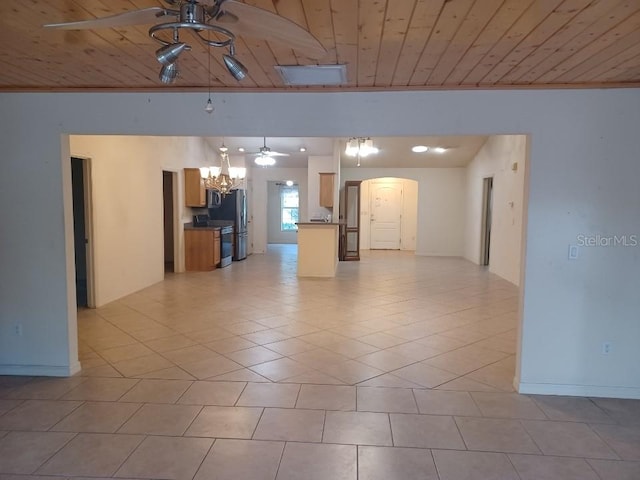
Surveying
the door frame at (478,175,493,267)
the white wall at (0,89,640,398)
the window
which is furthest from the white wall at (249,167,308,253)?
the white wall at (0,89,640,398)

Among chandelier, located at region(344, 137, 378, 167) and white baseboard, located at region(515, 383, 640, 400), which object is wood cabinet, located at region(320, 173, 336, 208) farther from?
white baseboard, located at region(515, 383, 640, 400)

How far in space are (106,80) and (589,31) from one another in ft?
9.99

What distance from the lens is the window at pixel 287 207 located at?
48.2ft

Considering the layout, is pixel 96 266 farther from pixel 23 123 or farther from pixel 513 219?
pixel 513 219

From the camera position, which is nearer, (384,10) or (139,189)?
(384,10)

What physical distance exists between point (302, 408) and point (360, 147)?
6559mm

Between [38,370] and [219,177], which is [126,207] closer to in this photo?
[219,177]

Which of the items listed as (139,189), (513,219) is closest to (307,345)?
(139,189)

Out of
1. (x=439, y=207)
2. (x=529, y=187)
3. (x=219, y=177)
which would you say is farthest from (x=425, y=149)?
(x=529, y=187)

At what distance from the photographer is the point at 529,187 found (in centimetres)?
314

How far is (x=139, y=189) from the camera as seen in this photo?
664cm

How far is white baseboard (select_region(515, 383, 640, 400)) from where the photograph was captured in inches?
125

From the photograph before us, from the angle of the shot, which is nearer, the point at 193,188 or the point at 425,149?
the point at 193,188

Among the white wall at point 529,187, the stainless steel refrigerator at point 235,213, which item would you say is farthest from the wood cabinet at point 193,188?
the white wall at point 529,187
